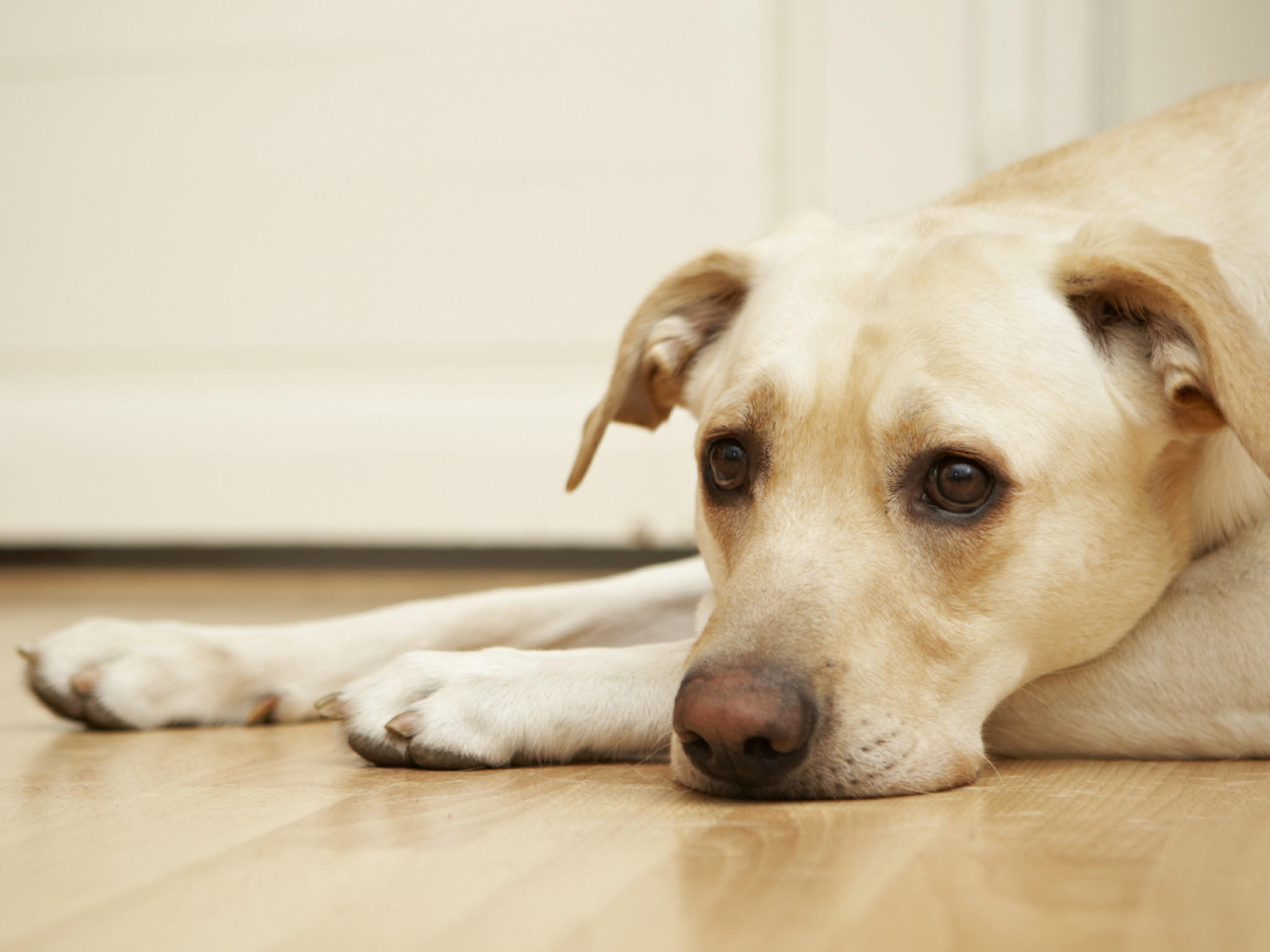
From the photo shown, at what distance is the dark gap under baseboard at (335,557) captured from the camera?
4.39 m

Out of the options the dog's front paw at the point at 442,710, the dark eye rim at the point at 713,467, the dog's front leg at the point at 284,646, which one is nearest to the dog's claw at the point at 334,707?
the dog's front paw at the point at 442,710

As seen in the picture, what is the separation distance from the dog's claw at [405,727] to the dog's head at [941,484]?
321mm

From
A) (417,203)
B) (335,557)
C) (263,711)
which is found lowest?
(335,557)

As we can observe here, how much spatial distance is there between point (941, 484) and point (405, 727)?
0.67 meters

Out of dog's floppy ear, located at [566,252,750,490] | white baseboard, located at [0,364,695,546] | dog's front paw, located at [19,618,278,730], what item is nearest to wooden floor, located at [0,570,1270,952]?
dog's front paw, located at [19,618,278,730]

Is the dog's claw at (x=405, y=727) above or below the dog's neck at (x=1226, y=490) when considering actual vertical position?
below

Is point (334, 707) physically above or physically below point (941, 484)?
below

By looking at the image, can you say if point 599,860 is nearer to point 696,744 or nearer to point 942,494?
point 696,744

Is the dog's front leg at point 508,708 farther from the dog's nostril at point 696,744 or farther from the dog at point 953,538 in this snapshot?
the dog's nostril at point 696,744

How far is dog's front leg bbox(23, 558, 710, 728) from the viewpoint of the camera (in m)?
1.84

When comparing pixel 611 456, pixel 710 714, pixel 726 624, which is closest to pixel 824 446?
pixel 726 624

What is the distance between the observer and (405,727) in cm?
149

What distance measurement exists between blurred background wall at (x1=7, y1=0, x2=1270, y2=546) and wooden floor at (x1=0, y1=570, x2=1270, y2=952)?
274 centimetres

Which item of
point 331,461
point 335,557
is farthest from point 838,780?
point 335,557
